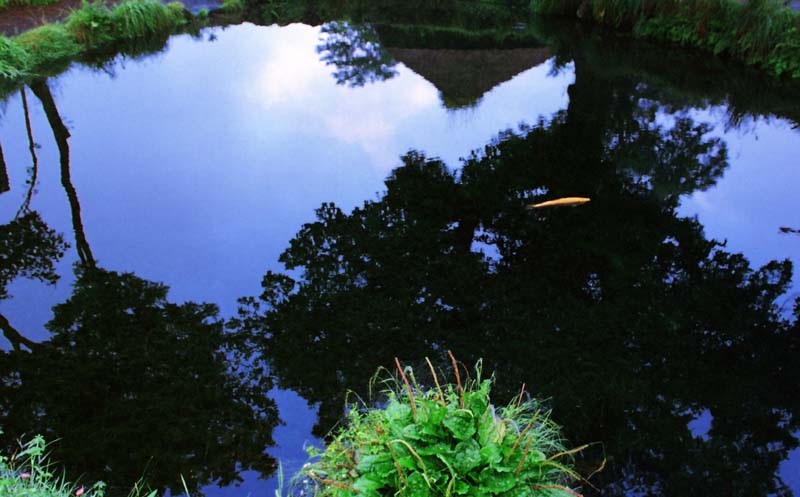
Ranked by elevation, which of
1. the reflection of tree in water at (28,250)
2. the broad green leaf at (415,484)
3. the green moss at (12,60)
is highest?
the green moss at (12,60)

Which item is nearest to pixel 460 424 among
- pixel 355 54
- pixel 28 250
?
pixel 28 250

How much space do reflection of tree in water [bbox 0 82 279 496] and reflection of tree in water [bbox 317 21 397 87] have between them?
486 centimetres

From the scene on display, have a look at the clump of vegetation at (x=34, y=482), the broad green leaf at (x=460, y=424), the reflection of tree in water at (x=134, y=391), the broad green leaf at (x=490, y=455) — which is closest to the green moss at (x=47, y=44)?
the reflection of tree in water at (x=134, y=391)

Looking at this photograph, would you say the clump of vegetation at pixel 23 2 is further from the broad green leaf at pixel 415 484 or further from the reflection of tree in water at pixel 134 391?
the broad green leaf at pixel 415 484

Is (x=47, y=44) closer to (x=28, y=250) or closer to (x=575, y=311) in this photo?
(x=28, y=250)

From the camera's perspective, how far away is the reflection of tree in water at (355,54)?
8406 mm

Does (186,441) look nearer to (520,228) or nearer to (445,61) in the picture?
(520,228)

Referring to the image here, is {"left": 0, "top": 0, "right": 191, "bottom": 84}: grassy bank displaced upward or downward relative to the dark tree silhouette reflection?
upward

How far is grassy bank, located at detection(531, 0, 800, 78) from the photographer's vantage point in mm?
7559

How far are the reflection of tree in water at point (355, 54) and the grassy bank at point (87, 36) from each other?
2613mm

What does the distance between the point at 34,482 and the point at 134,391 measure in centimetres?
72

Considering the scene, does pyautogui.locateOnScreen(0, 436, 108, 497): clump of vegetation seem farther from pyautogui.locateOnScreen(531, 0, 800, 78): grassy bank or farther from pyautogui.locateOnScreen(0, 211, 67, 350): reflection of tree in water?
pyautogui.locateOnScreen(531, 0, 800, 78): grassy bank

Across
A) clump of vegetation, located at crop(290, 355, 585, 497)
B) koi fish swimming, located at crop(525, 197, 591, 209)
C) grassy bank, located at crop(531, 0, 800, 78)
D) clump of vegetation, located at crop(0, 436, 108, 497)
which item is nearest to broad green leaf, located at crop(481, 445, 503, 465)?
clump of vegetation, located at crop(290, 355, 585, 497)

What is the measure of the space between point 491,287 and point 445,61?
5.79 metres
